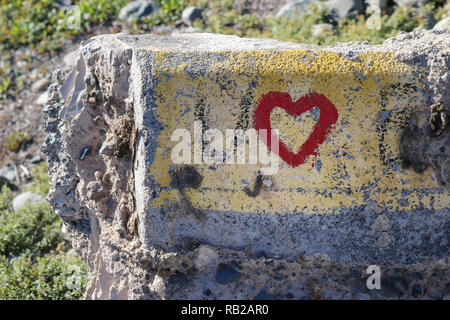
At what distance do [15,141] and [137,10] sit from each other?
2161mm

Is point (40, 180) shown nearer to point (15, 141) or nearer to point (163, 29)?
point (15, 141)

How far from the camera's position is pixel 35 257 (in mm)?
4262

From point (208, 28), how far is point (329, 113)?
351cm

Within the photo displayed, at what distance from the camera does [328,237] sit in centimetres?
254

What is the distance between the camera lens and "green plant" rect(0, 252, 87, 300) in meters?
3.69

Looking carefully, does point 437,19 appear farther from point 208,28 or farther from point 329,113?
point 329,113

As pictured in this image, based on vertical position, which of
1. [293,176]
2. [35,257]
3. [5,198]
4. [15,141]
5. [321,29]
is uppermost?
[321,29]

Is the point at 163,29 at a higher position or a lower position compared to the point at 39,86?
higher

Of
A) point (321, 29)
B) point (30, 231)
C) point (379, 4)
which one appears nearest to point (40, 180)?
point (30, 231)

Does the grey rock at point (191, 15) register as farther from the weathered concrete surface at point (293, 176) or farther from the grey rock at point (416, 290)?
the grey rock at point (416, 290)

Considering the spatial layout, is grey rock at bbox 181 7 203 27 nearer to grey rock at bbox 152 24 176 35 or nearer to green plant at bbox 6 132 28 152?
grey rock at bbox 152 24 176 35

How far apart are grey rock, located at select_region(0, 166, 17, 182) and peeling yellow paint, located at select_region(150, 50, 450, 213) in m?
3.34

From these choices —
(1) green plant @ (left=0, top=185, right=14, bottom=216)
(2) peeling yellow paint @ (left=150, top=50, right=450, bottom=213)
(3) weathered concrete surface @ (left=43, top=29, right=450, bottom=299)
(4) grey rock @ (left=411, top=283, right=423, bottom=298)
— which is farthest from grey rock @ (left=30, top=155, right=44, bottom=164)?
(4) grey rock @ (left=411, top=283, right=423, bottom=298)
